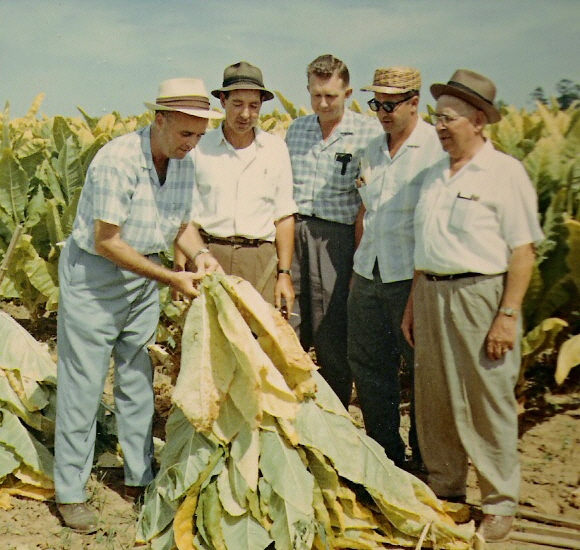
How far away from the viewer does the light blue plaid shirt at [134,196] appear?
11.5 feet

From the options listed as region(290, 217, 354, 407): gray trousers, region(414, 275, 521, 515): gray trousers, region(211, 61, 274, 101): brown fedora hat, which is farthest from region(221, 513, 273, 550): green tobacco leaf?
region(211, 61, 274, 101): brown fedora hat

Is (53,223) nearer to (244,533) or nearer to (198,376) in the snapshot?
(198,376)

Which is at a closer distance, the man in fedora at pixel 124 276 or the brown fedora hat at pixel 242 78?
the man in fedora at pixel 124 276

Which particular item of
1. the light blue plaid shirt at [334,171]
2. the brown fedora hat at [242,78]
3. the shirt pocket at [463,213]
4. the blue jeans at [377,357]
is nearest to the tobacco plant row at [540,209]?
the blue jeans at [377,357]

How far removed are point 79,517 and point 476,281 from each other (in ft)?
6.77

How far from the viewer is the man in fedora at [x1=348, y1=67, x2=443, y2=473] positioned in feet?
13.1

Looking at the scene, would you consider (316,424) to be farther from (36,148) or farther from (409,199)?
(36,148)

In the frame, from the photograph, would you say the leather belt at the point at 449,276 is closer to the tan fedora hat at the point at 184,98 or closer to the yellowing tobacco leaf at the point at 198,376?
the yellowing tobacco leaf at the point at 198,376

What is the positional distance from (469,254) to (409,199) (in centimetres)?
62

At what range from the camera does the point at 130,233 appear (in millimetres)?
3629

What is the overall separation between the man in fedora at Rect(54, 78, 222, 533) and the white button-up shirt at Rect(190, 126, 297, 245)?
0.37m

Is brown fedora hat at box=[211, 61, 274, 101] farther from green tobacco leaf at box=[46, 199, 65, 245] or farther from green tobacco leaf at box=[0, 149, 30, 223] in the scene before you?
green tobacco leaf at box=[0, 149, 30, 223]

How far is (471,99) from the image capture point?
346 centimetres

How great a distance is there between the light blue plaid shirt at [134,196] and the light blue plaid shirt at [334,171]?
929 mm
